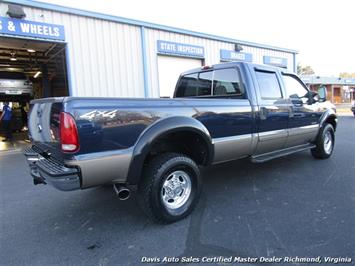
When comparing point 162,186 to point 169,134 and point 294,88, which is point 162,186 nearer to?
point 169,134

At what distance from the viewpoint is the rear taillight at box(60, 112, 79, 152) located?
2.53m

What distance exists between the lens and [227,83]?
4.43 metres

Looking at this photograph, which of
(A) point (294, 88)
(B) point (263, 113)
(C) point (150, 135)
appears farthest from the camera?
(A) point (294, 88)

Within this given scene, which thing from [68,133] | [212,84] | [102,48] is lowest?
[68,133]

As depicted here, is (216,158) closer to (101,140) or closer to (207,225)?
(207,225)

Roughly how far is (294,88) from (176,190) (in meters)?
3.29

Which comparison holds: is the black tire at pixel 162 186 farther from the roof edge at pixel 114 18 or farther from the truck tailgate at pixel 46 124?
the roof edge at pixel 114 18

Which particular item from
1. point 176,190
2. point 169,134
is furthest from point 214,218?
point 169,134

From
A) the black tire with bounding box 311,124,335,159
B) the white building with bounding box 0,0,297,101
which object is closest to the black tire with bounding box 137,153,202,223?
the black tire with bounding box 311,124,335,159

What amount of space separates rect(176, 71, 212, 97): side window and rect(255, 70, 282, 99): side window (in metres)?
0.85

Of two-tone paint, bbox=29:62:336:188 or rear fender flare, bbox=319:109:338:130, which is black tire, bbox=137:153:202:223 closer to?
two-tone paint, bbox=29:62:336:188

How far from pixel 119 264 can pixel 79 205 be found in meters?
1.69

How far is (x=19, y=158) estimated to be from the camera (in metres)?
7.73

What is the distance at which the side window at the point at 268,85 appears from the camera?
4.43 m
